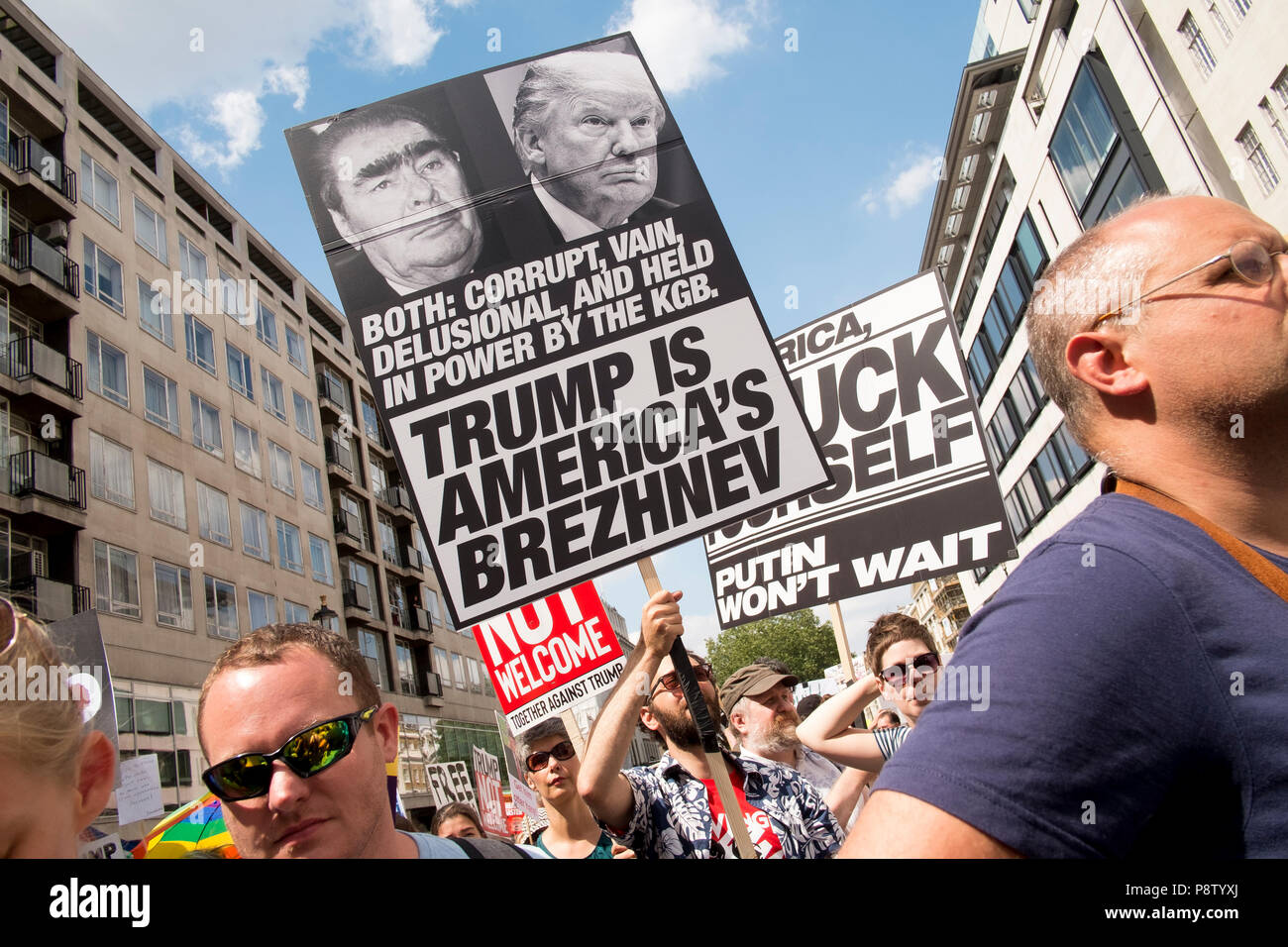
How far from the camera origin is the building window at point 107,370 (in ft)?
76.2

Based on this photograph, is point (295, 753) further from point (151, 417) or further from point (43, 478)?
point (151, 417)

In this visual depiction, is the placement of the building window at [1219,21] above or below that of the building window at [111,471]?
above

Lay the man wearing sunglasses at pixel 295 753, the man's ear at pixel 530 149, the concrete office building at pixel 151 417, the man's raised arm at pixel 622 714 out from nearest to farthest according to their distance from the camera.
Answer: the man wearing sunglasses at pixel 295 753
the man's raised arm at pixel 622 714
the man's ear at pixel 530 149
the concrete office building at pixel 151 417

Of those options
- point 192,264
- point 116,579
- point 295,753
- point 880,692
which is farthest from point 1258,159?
point 192,264

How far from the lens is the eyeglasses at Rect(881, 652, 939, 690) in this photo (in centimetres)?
457

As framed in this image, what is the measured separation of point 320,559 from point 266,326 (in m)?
9.02

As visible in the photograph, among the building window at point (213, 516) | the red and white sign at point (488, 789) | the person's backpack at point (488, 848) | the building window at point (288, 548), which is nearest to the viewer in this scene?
→ the person's backpack at point (488, 848)

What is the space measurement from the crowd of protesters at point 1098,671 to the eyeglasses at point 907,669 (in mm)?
2953

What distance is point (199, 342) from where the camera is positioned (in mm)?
28922

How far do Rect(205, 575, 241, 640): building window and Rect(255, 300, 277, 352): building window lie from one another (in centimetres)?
1085

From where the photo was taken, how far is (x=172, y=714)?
22641mm

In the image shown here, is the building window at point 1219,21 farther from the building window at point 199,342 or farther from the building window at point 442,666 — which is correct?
the building window at point 442,666

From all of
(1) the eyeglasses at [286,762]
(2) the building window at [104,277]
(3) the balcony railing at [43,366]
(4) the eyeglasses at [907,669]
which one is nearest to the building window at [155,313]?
(2) the building window at [104,277]
